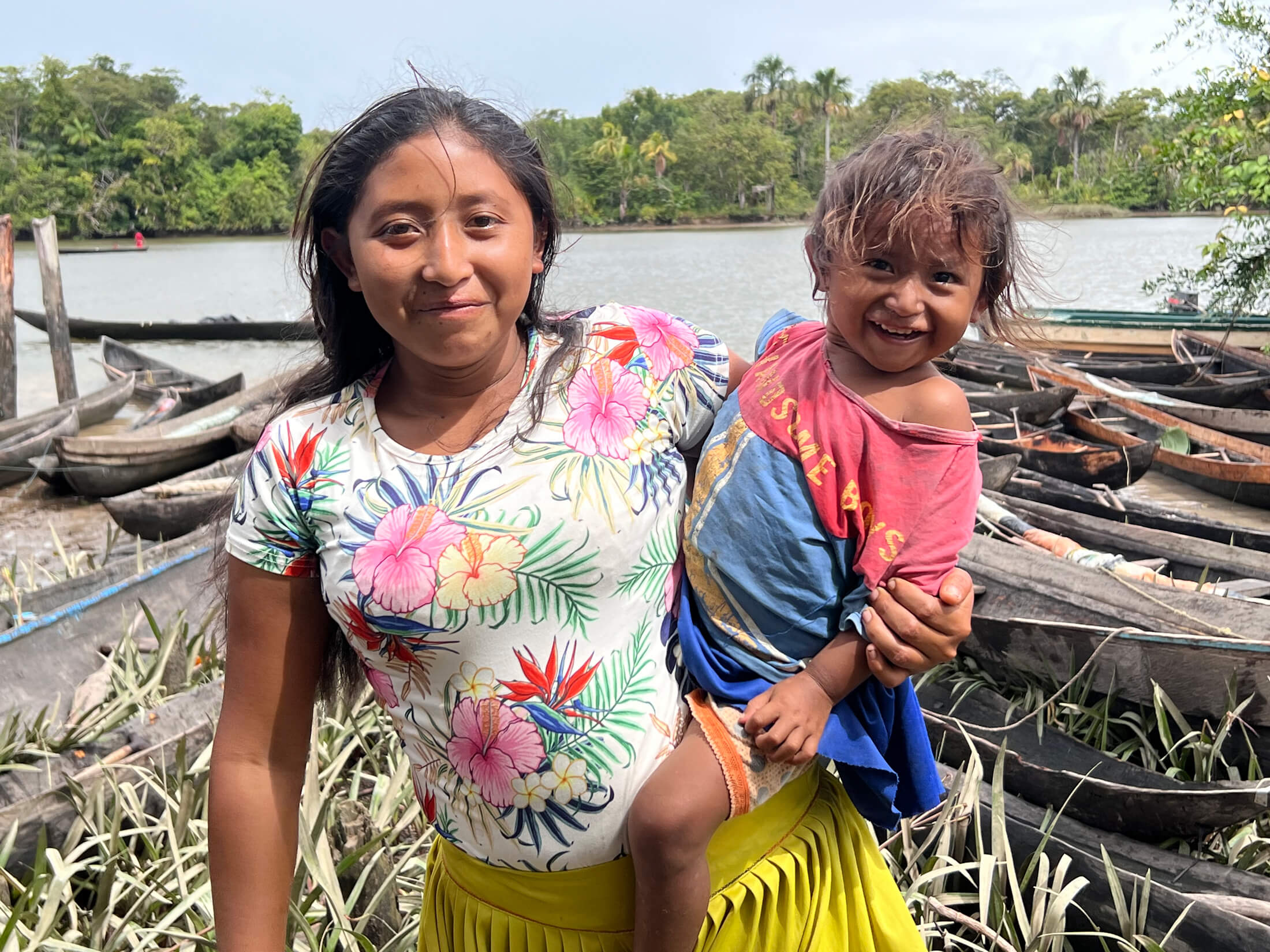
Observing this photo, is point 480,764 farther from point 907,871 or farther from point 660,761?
point 907,871

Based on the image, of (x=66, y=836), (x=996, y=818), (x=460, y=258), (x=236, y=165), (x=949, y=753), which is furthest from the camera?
(x=236, y=165)

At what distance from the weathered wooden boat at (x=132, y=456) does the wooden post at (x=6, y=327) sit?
11.7ft

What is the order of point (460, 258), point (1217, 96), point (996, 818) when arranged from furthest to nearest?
point (1217, 96) → point (996, 818) → point (460, 258)

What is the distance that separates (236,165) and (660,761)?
4578cm

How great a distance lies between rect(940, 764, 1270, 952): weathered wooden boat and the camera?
1.94 meters

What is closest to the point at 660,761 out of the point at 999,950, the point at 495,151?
the point at 495,151

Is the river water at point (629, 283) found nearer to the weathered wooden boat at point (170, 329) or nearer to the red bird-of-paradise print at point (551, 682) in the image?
the weathered wooden boat at point (170, 329)

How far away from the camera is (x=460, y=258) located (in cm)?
107

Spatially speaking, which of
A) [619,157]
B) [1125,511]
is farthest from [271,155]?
[1125,511]

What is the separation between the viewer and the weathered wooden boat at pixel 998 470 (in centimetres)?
534

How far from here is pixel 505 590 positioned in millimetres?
1043

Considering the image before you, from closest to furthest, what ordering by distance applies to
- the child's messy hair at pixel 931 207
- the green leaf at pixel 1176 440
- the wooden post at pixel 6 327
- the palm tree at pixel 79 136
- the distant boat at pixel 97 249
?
the child's messy hair at pixel 931 207
the green leaf at pixel 1176 440
the wooden post at pixel 6 327
the distant boat at pixel 97 249
the palm tree at pixel 79 136

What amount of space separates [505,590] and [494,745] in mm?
186

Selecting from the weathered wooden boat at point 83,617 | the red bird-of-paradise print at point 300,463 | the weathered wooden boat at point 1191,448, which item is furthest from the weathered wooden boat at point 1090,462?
the red bird-of-paradise print at point 300,463
